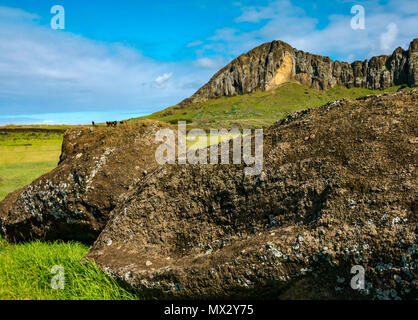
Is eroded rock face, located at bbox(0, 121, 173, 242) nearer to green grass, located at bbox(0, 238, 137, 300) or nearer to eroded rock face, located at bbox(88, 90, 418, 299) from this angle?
green grass, located at bbox(0, 238, 137, 300)

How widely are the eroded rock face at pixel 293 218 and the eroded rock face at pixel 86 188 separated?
4.38ft

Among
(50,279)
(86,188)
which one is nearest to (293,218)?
(50,279)

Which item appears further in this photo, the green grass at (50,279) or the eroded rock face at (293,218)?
the green grass at (50,279)

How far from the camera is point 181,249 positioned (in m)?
4.90

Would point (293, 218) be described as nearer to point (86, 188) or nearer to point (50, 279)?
point (50, 279)

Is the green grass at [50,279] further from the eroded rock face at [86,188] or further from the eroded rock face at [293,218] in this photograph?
the eroded rock face at [86,188]

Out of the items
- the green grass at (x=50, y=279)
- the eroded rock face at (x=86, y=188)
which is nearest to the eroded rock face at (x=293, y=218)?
the green grass at (x=50, y=279)

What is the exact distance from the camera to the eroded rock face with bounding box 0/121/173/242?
21.9 ft

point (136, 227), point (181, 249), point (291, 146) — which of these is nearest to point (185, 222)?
point (181, 249)

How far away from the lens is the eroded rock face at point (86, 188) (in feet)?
21.9

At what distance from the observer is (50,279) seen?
5.15 metres

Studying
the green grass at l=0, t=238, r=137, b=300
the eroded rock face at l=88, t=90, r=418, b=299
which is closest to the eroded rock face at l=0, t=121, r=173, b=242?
the green grass at l=0, t=238, r=137, b=300

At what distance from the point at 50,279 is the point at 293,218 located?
4.21 meters
